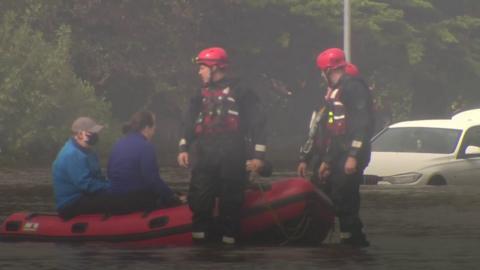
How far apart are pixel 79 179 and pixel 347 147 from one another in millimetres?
2372

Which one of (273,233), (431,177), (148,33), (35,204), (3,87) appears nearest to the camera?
(273,233)

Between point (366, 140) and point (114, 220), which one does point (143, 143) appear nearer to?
point (114, 220)

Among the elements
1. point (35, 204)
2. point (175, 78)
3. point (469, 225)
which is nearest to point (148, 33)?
point (175, 78)

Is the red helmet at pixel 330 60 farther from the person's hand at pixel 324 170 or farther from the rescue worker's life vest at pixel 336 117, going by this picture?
the person's hand at pixel 324 170

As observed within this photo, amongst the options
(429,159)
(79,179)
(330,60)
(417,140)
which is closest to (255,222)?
(330,60)

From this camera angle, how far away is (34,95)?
39969 millimetres

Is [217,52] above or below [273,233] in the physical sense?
above

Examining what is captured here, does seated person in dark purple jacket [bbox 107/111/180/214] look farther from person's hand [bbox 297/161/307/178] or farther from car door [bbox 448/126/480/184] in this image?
car door [bbox 448/126/480/184]

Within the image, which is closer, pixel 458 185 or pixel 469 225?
pixel 469 225

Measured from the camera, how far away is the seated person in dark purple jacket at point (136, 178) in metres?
14.2

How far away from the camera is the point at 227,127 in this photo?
1372cm

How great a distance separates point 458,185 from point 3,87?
18.0 meters

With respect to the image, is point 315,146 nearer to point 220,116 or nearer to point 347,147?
point 347,147

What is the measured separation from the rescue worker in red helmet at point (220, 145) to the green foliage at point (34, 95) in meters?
24.8
